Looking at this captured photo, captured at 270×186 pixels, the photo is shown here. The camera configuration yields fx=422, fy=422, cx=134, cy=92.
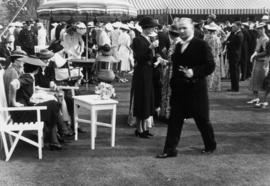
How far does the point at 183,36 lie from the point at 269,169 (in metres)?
1.90

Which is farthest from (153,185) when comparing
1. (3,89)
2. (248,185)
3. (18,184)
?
(3,89)

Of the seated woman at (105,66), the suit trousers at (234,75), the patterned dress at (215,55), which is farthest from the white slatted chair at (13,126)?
the suit trousers at (234,75)

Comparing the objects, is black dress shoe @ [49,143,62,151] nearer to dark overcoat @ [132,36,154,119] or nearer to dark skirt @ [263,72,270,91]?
dark overcoat @ [132,36,154,119]

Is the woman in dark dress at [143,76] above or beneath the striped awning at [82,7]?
beneath

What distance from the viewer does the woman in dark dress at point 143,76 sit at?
620 cm

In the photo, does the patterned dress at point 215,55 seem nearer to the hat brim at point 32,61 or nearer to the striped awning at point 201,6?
the hat brim at point 32,61

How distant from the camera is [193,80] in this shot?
519 cm

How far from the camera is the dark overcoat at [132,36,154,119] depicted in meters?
6.23

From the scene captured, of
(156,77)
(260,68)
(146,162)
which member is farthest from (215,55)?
(146,162)

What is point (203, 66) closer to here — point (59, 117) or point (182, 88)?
point (182, 88)

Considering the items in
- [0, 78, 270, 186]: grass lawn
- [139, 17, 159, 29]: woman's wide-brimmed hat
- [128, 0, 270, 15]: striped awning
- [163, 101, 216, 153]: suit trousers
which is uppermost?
[128, 0, 270, 15]: striped awning

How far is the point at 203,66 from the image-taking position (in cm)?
519

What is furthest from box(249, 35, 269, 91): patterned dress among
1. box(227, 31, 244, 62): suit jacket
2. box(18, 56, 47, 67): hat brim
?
box(18, 56, 47, 67): hat brim

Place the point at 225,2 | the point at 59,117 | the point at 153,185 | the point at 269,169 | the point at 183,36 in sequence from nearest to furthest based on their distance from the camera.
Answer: the point at 153,185 → the point at 269,169 → the point at 183,36 → the point at 59,117 → the point at 225,2
